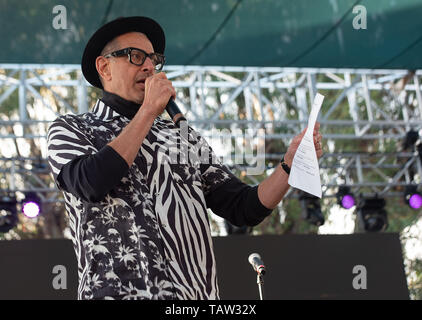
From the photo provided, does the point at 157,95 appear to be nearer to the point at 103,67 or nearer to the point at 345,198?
the point at 103,67

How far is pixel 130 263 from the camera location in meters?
1.61

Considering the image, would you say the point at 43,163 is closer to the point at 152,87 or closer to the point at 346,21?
the point at 346,21

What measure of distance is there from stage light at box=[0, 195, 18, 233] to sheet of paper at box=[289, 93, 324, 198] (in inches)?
222

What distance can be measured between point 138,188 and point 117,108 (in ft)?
1.00

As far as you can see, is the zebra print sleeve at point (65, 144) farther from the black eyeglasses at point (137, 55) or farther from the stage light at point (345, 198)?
the stage light at point (345, 198)

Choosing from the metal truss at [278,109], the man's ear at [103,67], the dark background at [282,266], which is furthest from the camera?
the metal truss at [278,109]

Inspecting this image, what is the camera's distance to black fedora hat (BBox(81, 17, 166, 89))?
2.04 meters

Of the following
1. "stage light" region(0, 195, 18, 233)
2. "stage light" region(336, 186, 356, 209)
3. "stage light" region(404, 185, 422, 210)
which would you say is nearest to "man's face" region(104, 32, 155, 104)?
"stage light" region(0, 195, 18, 233)

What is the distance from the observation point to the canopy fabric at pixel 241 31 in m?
5.14

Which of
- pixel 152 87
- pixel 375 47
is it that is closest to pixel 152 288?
pixel 152 87

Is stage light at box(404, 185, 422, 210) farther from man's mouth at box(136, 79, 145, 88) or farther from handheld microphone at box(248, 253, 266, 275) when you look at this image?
man's mouth at box(136, 79, 145, 88)

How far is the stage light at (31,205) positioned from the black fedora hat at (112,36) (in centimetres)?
519

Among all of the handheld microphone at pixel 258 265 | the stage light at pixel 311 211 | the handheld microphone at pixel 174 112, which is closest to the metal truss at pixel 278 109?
the stage light at pixel 311 211
